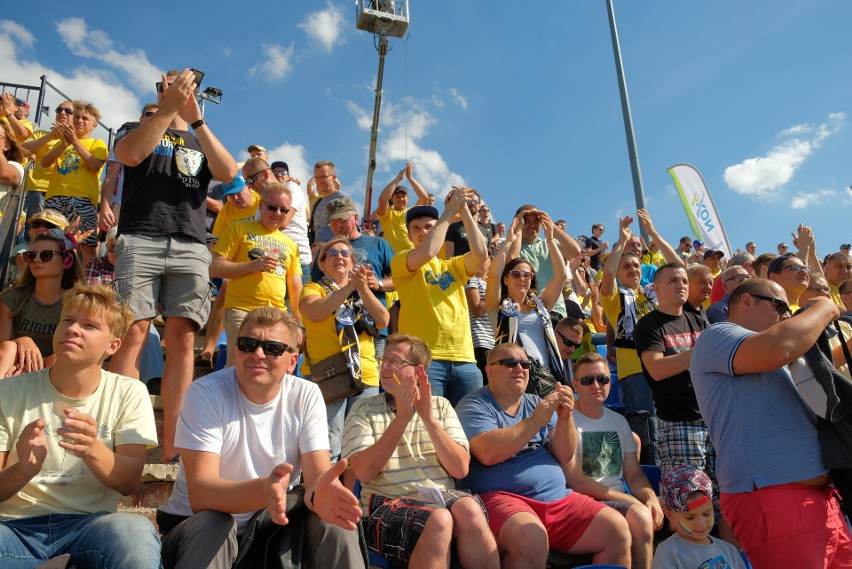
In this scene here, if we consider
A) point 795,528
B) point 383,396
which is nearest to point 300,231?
point 383,396

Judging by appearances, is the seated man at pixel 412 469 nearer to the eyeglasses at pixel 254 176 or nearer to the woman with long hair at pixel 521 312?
the woman with long hair at pixel 521 312

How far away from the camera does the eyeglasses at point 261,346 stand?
2723mm

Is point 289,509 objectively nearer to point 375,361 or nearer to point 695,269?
point 375,361

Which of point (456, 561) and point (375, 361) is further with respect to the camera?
point (375, 361)

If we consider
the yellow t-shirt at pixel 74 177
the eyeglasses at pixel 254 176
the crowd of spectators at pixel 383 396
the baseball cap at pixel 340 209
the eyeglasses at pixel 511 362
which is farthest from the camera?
the eyeglasses at pixel 254 176

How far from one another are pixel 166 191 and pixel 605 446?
3.28 m

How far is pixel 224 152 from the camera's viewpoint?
13.1 feet

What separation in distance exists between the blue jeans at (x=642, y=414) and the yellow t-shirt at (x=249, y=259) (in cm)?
285

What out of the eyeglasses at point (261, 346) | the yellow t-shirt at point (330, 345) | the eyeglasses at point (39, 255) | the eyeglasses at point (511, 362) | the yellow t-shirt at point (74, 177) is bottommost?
the eyeglasses at point (261, 346)

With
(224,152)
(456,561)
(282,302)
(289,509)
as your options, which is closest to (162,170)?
(224,152)

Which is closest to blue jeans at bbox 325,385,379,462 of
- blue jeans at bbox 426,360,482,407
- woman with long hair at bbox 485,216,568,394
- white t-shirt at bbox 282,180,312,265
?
blue jeans at bbox 426,360,482,407

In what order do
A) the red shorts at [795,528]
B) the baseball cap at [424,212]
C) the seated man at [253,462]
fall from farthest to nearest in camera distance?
the baseball cap at [424,212], the red shorts at [795,528], the seated man at [253,462]

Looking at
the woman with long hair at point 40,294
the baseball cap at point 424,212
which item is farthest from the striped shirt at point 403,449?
the baseball cap at point 424,212

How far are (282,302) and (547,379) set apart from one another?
6.98ft
